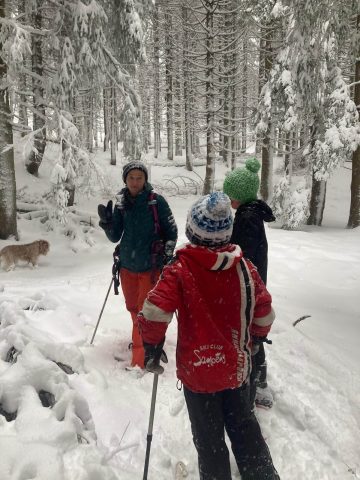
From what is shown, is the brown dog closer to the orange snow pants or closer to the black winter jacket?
the orange snow pants

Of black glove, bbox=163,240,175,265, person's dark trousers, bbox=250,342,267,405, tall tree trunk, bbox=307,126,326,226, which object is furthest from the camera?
tall tree trunk, bbox=307,126,326,226

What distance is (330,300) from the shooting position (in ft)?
23.1

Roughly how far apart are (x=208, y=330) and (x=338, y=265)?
23.6 feet

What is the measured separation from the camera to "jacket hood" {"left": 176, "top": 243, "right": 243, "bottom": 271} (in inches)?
91.4

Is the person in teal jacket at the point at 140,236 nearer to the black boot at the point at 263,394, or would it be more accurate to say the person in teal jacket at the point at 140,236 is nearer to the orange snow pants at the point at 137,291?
the orange snow pants at the point at 137,291

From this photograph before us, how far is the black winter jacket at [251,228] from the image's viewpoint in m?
3.20

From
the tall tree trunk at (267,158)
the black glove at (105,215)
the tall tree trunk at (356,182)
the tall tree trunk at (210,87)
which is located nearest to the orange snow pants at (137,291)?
the black glove at (105,215)

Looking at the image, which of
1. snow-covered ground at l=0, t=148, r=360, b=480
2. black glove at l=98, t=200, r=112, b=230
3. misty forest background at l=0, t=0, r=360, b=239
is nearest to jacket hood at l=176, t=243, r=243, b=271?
snow-covered ground at l=0, t=148, r=360, b=480

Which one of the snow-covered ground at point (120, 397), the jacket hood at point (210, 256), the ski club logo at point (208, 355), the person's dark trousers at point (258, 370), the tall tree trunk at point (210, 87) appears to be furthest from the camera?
the tall tree trunk at point (210, 87)

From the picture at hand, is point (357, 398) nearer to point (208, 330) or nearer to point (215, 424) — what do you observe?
point (215, 424)

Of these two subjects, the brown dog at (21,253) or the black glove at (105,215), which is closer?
the black glove at (105,215)

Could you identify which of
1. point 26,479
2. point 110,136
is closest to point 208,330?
point 26,479

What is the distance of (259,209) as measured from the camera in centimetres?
326

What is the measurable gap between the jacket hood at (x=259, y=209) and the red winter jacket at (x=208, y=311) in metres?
0.79
